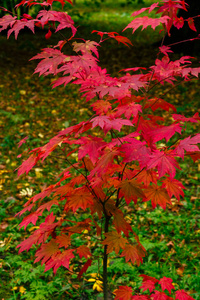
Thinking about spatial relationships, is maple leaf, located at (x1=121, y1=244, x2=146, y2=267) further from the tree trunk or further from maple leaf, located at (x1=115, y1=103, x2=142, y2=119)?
the tree trunk

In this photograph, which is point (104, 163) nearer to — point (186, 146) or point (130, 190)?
point (130, 190)

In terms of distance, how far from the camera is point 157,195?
1.97 meters

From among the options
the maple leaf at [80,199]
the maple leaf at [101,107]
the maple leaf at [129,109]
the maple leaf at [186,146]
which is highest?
the maple leaf at [101,107]

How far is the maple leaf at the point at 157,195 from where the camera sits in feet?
6.39

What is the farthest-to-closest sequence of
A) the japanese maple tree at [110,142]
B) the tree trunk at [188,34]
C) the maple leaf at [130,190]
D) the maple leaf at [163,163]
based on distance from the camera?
the tree trunk at [188,34] < the maple leaf at [130,190] < the japanese maple tree at [110,142] < the maple leaf at [163,163]

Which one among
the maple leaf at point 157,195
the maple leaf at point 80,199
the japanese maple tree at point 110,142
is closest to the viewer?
the japanese maple tree at point 110,142

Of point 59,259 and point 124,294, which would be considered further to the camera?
point 124,294

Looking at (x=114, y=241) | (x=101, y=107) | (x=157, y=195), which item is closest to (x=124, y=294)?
(x=114, y=241)

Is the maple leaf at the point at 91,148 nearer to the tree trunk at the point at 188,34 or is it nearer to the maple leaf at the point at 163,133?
the maple leaf at the point at 163,133

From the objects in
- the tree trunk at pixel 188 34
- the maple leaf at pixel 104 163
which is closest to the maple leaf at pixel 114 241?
the maple leaf at pixel 104 163

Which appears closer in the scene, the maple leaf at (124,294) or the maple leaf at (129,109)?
A: the maple leaf at (129,109)

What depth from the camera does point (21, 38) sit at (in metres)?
9.86

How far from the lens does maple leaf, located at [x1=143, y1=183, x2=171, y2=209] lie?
1946mm

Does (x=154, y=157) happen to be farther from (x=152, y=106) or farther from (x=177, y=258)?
(x=177, y=258)
